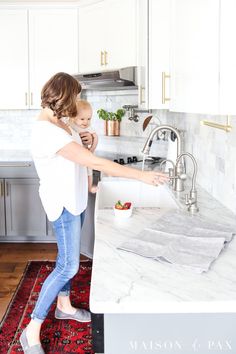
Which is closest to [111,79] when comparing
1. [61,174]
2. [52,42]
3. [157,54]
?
[157,54]

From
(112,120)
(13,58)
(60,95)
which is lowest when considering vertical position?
(112,120)

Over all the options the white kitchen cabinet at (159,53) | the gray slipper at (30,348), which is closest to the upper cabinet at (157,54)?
the white kitchen cabinet at (159,53)

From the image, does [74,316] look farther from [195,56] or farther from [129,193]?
[195,56]

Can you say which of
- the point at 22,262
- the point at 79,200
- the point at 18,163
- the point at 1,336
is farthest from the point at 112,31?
the point at 1,336

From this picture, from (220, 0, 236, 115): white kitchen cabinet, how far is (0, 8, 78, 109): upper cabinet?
3152mm

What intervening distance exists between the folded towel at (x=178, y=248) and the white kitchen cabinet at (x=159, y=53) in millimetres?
1164

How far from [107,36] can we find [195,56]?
2.28m

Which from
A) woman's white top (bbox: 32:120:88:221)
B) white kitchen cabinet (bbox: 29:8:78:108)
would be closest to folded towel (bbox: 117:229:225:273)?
woman's white top (bbox: 32:120:88:221)

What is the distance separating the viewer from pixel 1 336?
106 inches

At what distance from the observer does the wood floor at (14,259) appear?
3352mm

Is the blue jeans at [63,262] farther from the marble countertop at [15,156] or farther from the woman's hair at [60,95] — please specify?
the marble countertop at [15,156]

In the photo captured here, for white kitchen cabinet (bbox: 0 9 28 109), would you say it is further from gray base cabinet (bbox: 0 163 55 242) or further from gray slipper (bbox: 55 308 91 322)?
gray slipper (bbox: 55 308 91 322)

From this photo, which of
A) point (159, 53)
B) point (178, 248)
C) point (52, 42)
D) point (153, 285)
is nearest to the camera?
point (153, 285)

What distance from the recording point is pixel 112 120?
4383 millimetres
